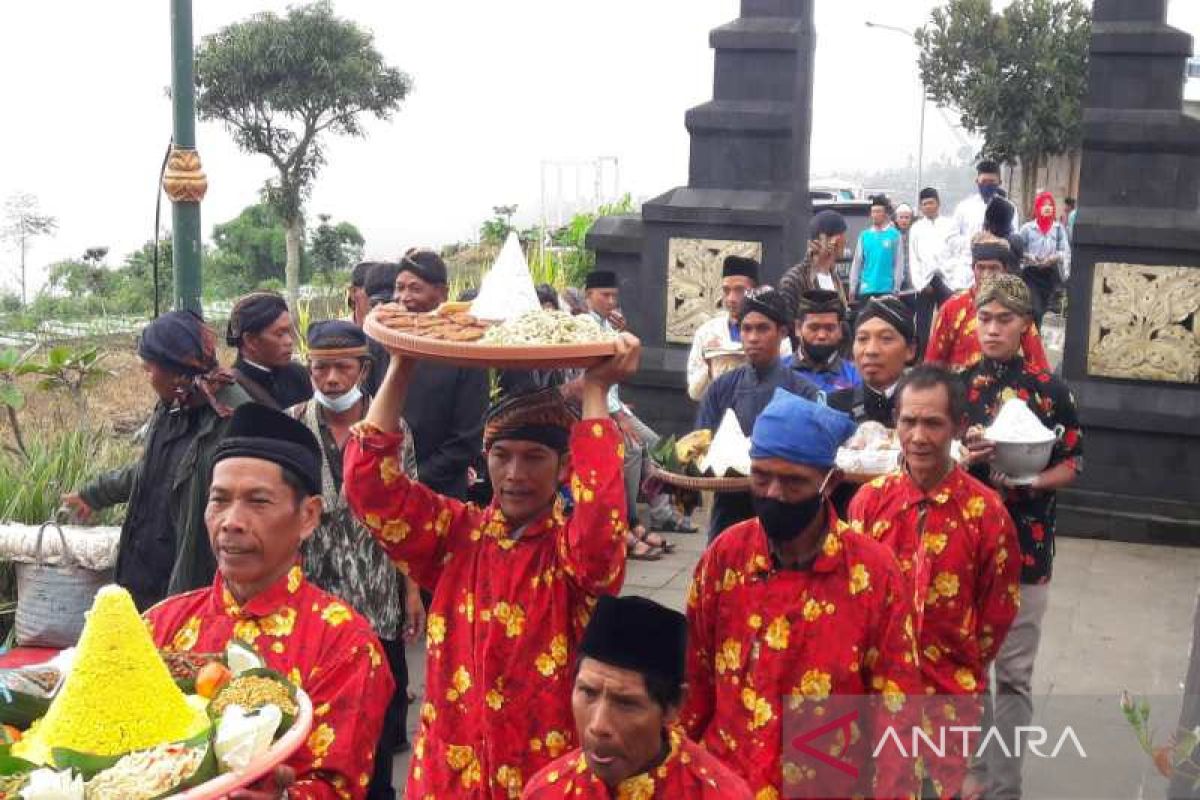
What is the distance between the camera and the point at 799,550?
147 inches

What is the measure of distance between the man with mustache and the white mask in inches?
110

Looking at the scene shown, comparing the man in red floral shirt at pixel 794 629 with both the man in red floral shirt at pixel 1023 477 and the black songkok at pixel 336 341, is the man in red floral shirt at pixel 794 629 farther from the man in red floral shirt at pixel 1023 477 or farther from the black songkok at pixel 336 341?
the black songkok at pixel 336 341

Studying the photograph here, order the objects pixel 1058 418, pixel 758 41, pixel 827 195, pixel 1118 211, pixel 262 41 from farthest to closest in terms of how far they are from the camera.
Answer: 1. pixel 827 195
2. pixel 262 41
3. pixel 758 41
4. pixel 1118 211
5. pixel 1058 418

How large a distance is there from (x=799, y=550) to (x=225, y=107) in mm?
21488

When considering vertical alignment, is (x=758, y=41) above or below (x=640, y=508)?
above

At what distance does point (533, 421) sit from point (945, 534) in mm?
1685

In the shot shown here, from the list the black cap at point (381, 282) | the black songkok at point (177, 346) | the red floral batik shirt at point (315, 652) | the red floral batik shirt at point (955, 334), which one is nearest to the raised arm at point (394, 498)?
the red floral batik shirt at point (315, 652)

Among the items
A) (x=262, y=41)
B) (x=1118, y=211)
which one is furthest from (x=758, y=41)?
(x=262, y=41)

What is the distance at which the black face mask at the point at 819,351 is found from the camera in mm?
6832

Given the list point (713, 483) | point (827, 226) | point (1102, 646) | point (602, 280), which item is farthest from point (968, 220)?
point (713, 483)

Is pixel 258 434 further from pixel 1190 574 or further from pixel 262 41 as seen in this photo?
pixel 262 41

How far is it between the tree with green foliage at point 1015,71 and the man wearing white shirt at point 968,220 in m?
23.5

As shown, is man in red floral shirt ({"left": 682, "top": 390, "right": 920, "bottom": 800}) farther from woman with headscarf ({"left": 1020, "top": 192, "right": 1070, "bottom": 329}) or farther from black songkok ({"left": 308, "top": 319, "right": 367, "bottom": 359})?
woman with headscarf ({"left": 1020, "top": 192, "right": 1070, "bottom": 329})

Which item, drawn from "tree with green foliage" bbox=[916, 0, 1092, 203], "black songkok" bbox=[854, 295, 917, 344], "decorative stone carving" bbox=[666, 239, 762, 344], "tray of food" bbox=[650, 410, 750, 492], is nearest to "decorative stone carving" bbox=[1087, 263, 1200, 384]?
"decorative stone carving" bbox=[666, 239, 762, 344]
